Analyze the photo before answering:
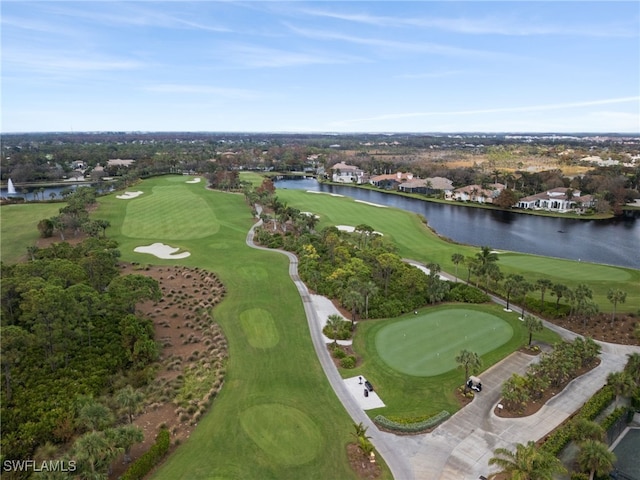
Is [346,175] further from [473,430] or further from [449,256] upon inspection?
[473,430]

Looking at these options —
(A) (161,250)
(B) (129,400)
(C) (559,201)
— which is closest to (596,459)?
(B) (129,400)

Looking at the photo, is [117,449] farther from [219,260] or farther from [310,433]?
[219,260]

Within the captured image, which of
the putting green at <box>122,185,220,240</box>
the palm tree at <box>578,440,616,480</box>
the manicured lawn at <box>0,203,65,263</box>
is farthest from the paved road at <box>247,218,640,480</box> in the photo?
the manicured lawn at <box>0,203,65,263</box>

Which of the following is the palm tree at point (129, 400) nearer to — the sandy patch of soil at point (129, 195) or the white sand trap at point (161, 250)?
the white sand trap at point (161, 250)

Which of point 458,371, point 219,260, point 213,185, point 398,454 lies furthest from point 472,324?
point 213,185

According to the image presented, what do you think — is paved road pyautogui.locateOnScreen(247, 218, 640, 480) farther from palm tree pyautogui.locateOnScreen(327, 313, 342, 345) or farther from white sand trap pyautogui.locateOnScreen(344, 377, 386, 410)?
palm tree pyautogui.locateOnScreen(327, 313, 342, 345)
